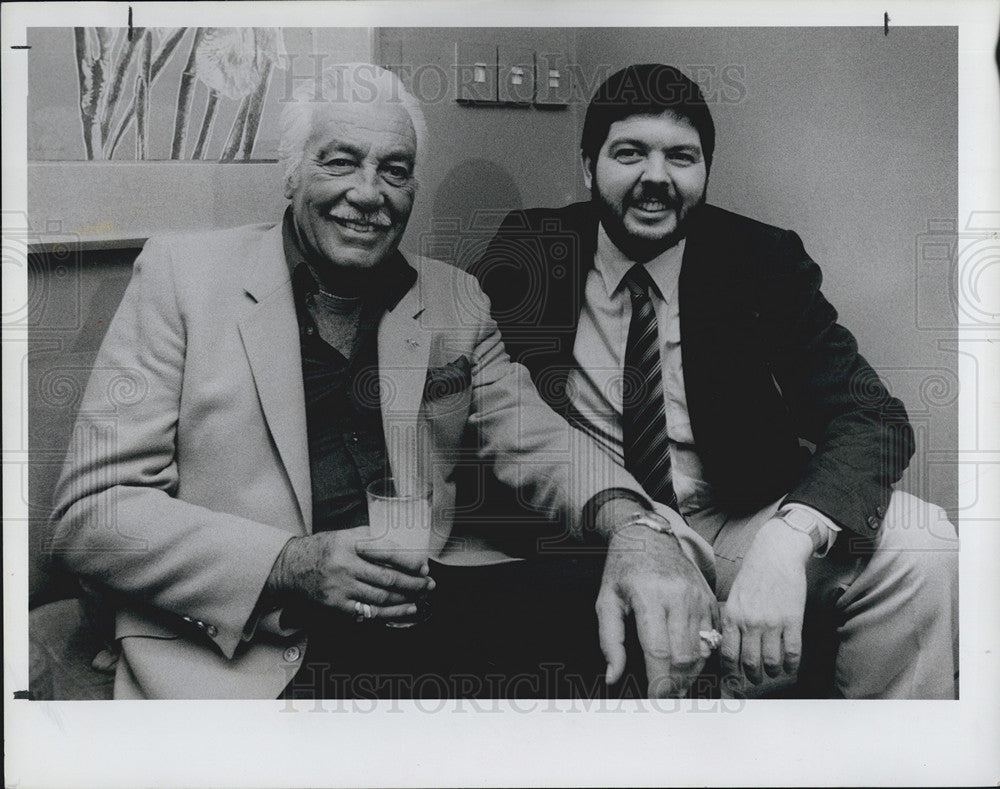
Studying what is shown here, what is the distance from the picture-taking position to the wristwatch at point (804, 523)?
12.4 ft

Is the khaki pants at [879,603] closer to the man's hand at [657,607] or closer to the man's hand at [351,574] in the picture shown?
the man's hand at [657,607]

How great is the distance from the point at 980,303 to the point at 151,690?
10.1 ft

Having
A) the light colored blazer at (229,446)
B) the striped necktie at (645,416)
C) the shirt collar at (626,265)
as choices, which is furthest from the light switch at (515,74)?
the striped necktie at (645,416)

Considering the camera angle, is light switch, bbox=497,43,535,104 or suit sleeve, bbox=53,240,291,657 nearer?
suit sleeve, bbox=53,240,291,657

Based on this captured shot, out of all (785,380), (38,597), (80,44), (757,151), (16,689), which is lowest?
(16,689)

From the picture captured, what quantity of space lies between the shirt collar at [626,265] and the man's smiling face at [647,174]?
0.16 ft

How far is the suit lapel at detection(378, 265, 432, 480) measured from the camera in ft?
12.3

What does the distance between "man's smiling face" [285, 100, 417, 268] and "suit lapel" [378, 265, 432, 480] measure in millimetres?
198

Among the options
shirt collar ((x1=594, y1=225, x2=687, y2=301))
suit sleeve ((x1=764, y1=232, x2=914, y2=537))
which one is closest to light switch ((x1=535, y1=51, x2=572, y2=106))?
shirt collar ((x1=594, y1=225, x2=687, y2=301))

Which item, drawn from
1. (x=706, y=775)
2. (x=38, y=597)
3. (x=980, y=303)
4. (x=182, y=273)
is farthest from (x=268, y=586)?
(x=980, y=303)

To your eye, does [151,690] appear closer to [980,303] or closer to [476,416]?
[476,416]

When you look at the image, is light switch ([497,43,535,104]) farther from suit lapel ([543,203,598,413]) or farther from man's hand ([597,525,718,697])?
man's hand ([597,525,718,697])

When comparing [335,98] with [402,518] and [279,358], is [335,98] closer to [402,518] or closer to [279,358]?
[279,358]

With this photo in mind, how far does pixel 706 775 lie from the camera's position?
12.5 ft
